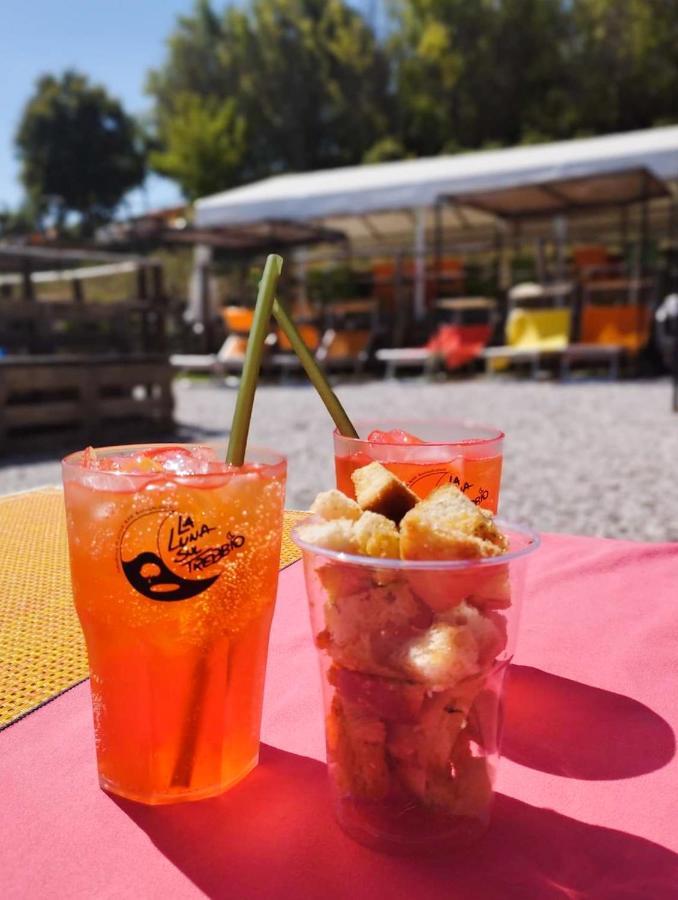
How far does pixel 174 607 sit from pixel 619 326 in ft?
35.3

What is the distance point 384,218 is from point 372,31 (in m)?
23.9

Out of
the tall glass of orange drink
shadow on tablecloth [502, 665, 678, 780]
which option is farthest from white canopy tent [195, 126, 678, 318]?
shadow on tablecloth [502, 665, 678, 780]

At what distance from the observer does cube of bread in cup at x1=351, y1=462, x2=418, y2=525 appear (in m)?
0.68

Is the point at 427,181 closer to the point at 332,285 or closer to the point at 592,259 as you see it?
the point at 592,259

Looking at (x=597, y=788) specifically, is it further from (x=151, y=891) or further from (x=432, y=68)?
(x=432, y=68)

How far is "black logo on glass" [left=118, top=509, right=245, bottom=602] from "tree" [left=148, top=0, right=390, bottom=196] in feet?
116

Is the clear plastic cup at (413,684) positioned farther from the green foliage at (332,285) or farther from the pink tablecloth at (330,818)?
the green foliage at (332,285)

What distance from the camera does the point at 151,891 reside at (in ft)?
1.91

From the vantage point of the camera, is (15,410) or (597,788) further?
(15,410)

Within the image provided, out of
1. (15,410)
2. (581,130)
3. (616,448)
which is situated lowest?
(616,448)

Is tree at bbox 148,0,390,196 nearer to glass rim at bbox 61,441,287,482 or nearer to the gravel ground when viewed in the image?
the gravel ground

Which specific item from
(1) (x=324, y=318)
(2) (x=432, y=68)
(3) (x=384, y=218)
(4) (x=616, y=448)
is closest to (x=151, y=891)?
(4) (x=616, y=448)

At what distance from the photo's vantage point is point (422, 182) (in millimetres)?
11594

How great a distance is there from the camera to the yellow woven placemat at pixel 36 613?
88cm
